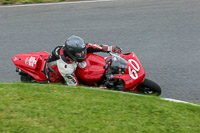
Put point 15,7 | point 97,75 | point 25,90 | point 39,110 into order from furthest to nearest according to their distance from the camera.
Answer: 1. point 15,7
2. point 97,75
3. point 25,90
4. point 39,110

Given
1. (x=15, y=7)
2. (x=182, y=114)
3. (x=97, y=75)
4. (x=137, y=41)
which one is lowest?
(x=182, y=114)

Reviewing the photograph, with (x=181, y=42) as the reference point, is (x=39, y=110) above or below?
below

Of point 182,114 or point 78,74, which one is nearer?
point 182,114

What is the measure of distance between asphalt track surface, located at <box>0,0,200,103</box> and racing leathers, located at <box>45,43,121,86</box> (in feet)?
4.54

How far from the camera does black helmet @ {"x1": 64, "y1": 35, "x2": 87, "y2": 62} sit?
5.68 meters

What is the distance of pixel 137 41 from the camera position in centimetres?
838

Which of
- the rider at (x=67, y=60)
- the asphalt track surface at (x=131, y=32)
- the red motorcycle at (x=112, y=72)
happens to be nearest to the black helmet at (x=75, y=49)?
the rider at (x=67, y=60)

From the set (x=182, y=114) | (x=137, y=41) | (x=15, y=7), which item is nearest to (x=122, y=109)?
(x=182, y=114)

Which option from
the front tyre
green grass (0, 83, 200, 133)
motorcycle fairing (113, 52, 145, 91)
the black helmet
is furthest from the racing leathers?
the front tyre

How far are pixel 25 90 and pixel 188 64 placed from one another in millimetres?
3828

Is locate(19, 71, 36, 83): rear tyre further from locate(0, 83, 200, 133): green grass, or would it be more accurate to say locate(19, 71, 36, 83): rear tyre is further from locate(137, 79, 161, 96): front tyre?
locate(137, 79, 161, 96): front tyre

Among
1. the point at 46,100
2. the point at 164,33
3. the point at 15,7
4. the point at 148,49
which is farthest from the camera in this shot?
the point at 15,7

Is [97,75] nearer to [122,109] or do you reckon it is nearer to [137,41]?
[122,109]

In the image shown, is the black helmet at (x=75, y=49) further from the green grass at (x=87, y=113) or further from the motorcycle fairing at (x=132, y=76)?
the motorcycle fairing at (x=132, y=76)
